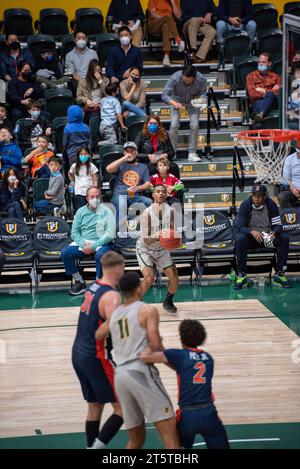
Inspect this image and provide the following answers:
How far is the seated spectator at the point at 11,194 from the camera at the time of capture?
15.0m

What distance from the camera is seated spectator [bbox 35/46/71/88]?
17.9 m

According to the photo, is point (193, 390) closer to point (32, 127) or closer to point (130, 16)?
point (32, 127)

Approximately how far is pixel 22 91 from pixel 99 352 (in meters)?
10.0

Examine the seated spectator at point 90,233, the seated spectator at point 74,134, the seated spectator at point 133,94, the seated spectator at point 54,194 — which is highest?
the seated spectator at point 133,94

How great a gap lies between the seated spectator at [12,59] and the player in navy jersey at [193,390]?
36.0 feet

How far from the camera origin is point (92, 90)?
680 inches

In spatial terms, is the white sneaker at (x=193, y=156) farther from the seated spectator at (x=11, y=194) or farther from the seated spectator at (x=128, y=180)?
the seated spectator at (x=11, y=194)

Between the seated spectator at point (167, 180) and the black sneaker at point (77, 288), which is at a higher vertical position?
the seated spectator at point (167, 180)

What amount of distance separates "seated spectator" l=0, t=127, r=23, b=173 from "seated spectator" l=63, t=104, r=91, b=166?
31.7 inches

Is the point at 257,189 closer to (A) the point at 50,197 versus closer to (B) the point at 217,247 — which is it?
(B) the point at 217,247

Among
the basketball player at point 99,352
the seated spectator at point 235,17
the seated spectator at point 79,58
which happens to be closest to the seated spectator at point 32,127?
the seated spectator at point 79,58

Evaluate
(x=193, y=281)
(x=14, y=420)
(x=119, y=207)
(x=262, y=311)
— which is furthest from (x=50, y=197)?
(x=14, y=420)

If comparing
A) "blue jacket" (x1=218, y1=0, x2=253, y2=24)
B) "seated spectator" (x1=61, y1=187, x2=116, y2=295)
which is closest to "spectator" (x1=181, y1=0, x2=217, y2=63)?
"blue jacket" (x1=218, y1=0, x2=253, y2=24)

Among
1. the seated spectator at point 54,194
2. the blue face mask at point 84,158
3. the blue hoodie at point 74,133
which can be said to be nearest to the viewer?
the blue face mask at point 84,158
